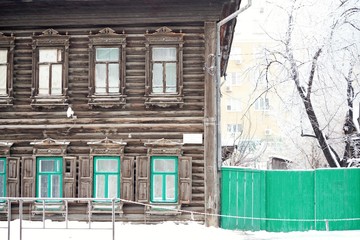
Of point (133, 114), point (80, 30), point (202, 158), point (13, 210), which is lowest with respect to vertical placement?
point (13, 210)

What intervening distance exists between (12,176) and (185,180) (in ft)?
15.3

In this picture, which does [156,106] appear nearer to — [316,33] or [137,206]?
[137,206]

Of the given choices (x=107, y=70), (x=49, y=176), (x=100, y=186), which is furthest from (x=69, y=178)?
(x=107, y=70)

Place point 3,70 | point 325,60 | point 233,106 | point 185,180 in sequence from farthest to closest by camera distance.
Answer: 1. point 233,106
2. point 325,60
3. point 3,70
4. point 185,180

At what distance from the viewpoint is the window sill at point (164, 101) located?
596 inches

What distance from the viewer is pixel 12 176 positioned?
610 inches

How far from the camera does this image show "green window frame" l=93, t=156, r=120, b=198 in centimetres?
1535

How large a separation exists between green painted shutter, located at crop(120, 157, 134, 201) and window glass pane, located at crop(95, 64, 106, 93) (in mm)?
1978

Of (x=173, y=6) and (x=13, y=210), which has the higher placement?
(x=173, y=6)

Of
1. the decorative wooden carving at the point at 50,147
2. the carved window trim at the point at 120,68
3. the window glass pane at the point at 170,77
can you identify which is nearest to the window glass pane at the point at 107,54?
the carved window trim at the point at 120,68

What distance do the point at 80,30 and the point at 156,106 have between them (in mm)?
2919

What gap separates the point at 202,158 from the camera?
15.1m

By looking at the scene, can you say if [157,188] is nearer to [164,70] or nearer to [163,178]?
[163,178]

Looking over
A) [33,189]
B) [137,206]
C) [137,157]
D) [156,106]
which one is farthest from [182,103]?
[33,189]
